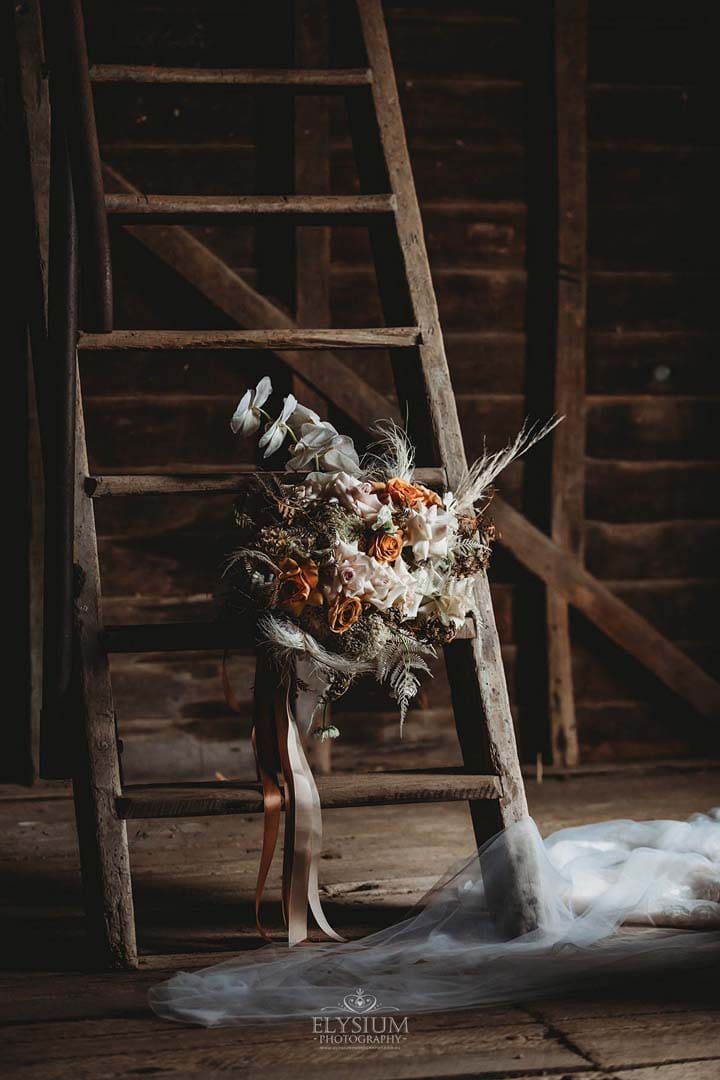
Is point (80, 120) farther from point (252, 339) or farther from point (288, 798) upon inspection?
point (288, 798)

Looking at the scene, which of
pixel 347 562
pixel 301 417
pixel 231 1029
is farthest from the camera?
pixel 301 417

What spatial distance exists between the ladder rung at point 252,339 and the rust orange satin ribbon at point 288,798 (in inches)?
26.3

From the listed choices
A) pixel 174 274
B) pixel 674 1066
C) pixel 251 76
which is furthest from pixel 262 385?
pixel 174 274

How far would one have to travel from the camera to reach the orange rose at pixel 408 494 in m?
2.36

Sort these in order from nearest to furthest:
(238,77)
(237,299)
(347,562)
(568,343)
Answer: (347,562), (238,77), (237,299), (568,343)

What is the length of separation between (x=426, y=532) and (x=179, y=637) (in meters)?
0.54

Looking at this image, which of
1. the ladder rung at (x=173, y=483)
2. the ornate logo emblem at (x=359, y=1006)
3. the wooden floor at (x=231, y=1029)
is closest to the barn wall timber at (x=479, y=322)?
the wooden floor at (x=231, y=1029)

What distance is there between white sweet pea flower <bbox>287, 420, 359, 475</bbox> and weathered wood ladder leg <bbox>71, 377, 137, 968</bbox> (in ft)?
1.81

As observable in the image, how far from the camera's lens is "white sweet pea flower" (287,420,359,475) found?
2414mm

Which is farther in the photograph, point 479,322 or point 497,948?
point 479,322

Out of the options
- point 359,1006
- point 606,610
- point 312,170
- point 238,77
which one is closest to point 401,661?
point 359,1006

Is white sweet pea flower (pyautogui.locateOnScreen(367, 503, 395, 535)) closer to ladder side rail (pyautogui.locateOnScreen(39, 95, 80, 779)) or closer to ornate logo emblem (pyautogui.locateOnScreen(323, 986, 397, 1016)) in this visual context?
ladder side rail (pyautogui.locateOnScreen(39, 95, 80, 779))

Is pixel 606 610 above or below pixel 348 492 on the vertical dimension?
below

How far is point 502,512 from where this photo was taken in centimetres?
442
